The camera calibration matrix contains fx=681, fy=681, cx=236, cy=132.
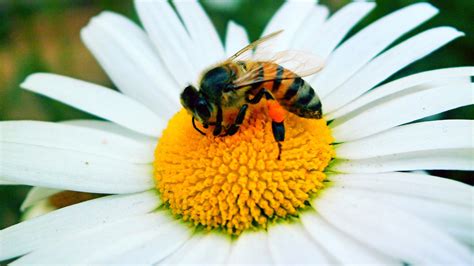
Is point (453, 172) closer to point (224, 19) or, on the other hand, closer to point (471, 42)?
point (471, 42)

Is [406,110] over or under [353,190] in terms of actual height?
over

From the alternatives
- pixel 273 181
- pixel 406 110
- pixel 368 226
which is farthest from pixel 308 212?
pixel 406 110

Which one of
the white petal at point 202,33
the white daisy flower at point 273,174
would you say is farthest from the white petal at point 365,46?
the white petal at point 202,33

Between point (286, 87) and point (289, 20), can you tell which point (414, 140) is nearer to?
point (286, 87)

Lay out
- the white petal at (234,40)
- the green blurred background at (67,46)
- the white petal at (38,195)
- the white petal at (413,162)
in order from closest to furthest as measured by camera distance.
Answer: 1. the white petal at (413,162)
2. the white petal at (38,195)
3. the white petal at (234,40)
4. the green blurred background at (67,46)

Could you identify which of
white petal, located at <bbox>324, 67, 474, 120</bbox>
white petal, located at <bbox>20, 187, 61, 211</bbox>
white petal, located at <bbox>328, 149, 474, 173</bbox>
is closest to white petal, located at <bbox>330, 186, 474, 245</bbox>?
white petal, located at <bbox>328, 149, 474, 173</bbox>

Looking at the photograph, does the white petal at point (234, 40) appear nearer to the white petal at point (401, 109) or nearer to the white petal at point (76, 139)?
the white petal at point (76, 139)
